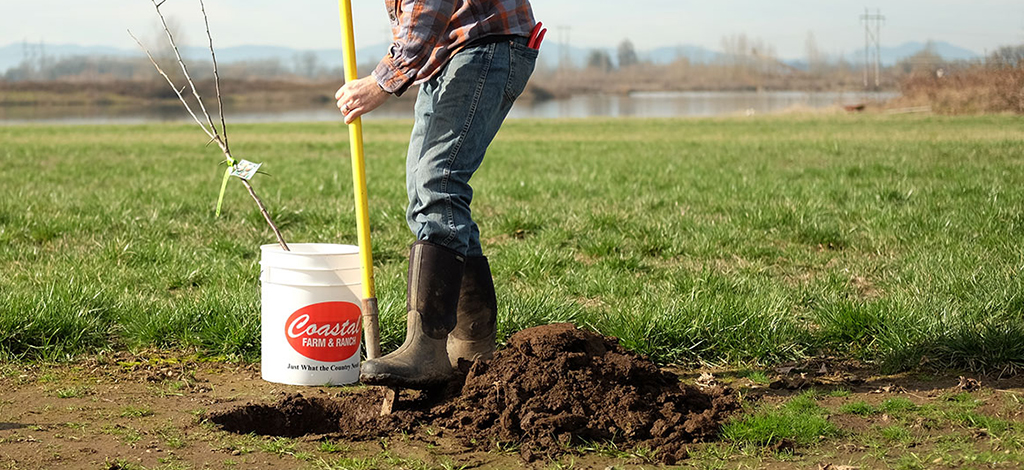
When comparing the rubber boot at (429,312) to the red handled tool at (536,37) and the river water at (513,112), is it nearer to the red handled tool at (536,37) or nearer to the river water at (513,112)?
the red handled tool at (536,37)

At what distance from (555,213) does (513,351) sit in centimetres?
510

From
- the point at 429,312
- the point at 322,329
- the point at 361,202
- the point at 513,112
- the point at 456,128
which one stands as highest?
the point at 456,128

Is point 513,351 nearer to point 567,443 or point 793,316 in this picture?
point 567,443

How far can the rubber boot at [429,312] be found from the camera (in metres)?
3.60

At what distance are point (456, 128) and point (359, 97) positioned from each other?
0.38 meters

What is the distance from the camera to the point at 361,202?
3.66 meters

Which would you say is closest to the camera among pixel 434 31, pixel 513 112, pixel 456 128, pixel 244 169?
pixel 434 31

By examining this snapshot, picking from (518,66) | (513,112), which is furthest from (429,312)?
(513,112)

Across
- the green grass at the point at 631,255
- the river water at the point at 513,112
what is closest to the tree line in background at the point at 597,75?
the river water at the point at 513,112

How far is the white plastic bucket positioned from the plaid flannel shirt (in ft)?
2.90

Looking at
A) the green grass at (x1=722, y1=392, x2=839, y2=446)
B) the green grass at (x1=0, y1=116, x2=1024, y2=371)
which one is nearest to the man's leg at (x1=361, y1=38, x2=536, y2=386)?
the green grass at (x1=0, y1=116, x2=1024, y2=371)

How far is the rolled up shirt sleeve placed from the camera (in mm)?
3369

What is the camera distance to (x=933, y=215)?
7957 millimetres

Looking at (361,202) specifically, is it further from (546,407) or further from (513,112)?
(513,112)
